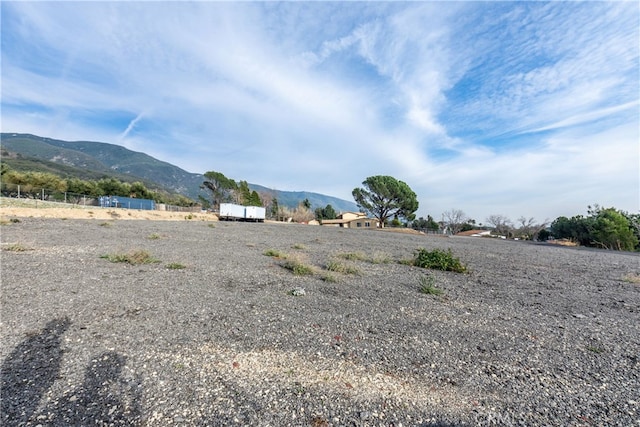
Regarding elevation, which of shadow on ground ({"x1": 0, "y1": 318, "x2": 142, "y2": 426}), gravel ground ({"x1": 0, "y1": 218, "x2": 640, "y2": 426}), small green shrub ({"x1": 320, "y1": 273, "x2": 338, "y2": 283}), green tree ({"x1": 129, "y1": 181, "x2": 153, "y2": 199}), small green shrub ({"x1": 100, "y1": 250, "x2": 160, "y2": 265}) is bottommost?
shadow on ground ({"x1": 0, "y1": 318, "x2": 142, "y2": 426})

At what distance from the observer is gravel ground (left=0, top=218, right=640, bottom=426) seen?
2.14m

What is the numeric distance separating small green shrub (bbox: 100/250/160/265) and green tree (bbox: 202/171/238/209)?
62449 mm

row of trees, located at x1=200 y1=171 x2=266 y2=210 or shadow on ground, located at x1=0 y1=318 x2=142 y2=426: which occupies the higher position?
row of trees, located at x1=200 y1=171 x2=266 y2=210

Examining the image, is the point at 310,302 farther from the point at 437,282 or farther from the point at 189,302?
the point at 437,282

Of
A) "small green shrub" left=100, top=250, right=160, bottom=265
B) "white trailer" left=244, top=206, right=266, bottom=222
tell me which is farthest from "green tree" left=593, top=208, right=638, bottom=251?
"white trailer" left=244, top=206, right=266, bottom=222

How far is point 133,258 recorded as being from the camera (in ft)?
23.7

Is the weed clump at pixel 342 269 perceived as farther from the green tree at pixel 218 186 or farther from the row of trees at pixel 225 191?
the green tree at pixel 218 186

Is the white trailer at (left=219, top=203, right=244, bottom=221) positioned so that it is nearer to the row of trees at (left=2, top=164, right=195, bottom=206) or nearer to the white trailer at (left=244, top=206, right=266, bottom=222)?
the white trailer at (left=244, top=206, right=266, bottom=222)

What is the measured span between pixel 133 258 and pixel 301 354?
6.40m

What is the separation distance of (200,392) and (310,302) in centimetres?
269

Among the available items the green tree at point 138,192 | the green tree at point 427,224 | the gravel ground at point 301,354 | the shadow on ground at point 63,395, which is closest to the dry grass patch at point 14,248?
the gravel ground at point 301,354

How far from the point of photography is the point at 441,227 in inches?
2864

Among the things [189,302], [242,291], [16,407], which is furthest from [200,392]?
[242,291]

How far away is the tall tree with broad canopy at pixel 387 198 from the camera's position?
52.4 meters
